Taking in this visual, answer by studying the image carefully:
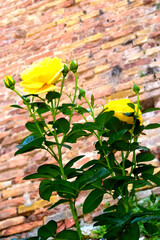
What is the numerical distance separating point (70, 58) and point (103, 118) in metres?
1.75

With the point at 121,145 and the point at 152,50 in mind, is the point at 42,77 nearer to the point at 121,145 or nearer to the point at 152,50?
the point at 121,145

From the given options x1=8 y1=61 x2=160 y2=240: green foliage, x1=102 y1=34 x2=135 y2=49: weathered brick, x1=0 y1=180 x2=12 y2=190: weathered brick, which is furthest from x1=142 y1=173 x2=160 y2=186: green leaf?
x1=102 y1=34 x2=135 y2=49: weathered brick

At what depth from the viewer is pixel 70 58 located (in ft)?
8.00

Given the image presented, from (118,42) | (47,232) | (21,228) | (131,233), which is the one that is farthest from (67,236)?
(118,42)

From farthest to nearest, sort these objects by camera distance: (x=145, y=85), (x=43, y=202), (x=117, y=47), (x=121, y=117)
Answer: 1. (x=117, y=47)
2. (x=145, y=85)
3. (x=43, y=202)
4. (x=121, y=117)

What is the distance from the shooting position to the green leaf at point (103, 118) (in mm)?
753

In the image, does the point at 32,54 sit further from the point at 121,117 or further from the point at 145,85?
the point at 121,117

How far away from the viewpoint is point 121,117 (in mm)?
802

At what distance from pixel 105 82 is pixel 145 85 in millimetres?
300

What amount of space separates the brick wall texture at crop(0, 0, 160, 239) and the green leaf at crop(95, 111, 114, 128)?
2.68ft

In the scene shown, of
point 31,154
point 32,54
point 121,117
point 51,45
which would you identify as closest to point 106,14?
point 51,45

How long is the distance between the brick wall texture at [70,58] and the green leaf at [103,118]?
0.82m

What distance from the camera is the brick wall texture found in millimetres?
1795

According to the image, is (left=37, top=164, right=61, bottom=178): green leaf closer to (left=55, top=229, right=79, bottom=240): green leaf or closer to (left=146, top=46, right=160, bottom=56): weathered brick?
(left=55, top=229, right=79, bottom=240): green leaf
